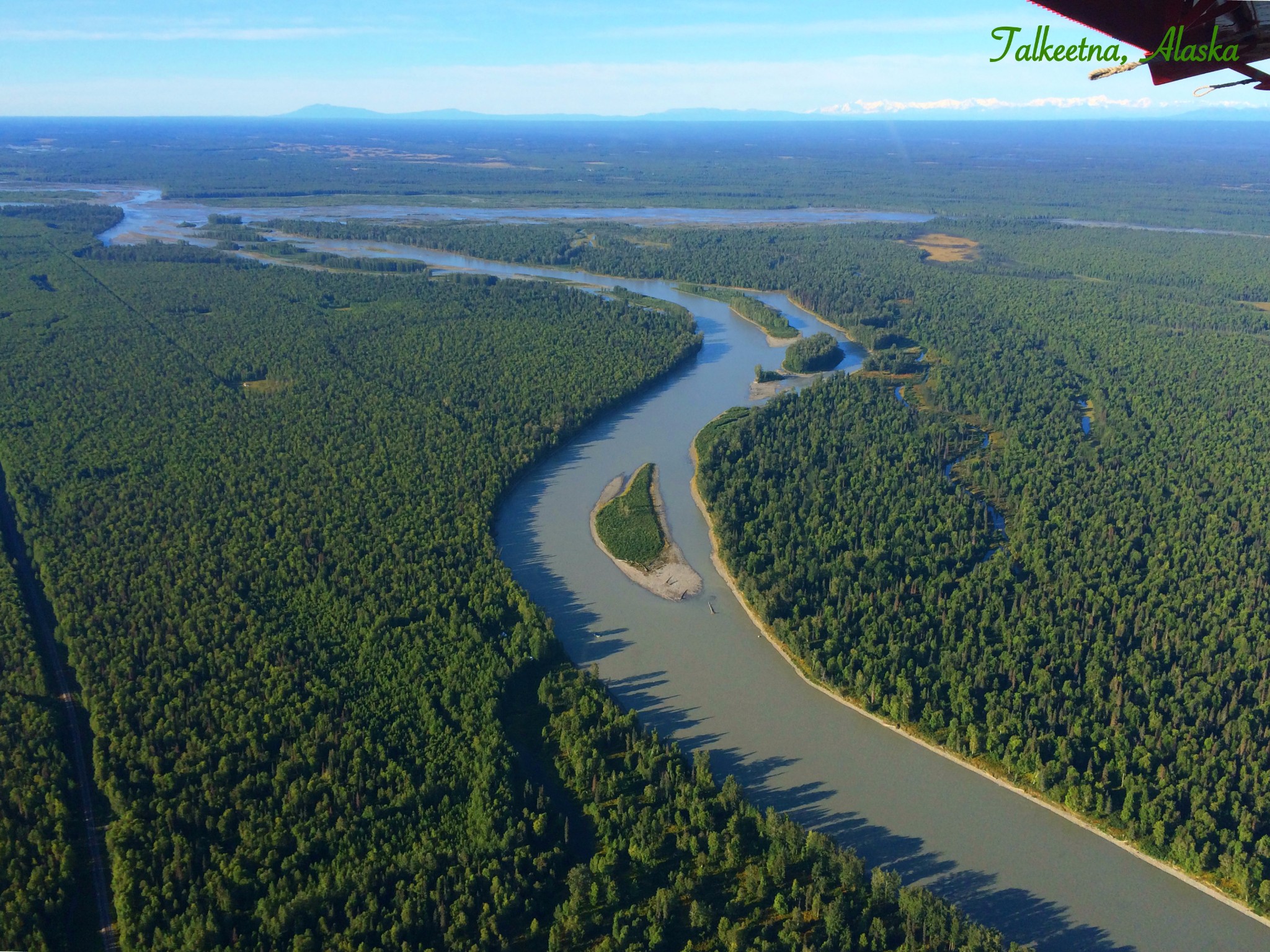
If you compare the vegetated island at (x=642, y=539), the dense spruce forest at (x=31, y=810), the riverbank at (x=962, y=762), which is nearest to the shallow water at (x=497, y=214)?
the vegetated island at (x=642, y=539)

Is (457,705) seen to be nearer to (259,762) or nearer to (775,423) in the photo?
(259,762)

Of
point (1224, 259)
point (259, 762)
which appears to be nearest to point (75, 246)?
point (259, 762)

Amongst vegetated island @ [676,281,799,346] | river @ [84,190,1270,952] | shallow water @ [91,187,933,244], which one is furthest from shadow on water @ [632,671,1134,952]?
shallow water @ [91,187,933,244]

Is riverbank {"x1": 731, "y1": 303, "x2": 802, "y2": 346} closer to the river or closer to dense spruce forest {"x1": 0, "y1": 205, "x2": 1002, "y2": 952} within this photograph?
dense spruce forest {"x1": 0, "y1": 205, "x2": 1002, "y2": 952}

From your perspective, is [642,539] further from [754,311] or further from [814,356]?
[754,311]

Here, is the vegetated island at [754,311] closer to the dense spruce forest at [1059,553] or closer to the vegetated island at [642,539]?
the dense spruce forest at [1059,553]
